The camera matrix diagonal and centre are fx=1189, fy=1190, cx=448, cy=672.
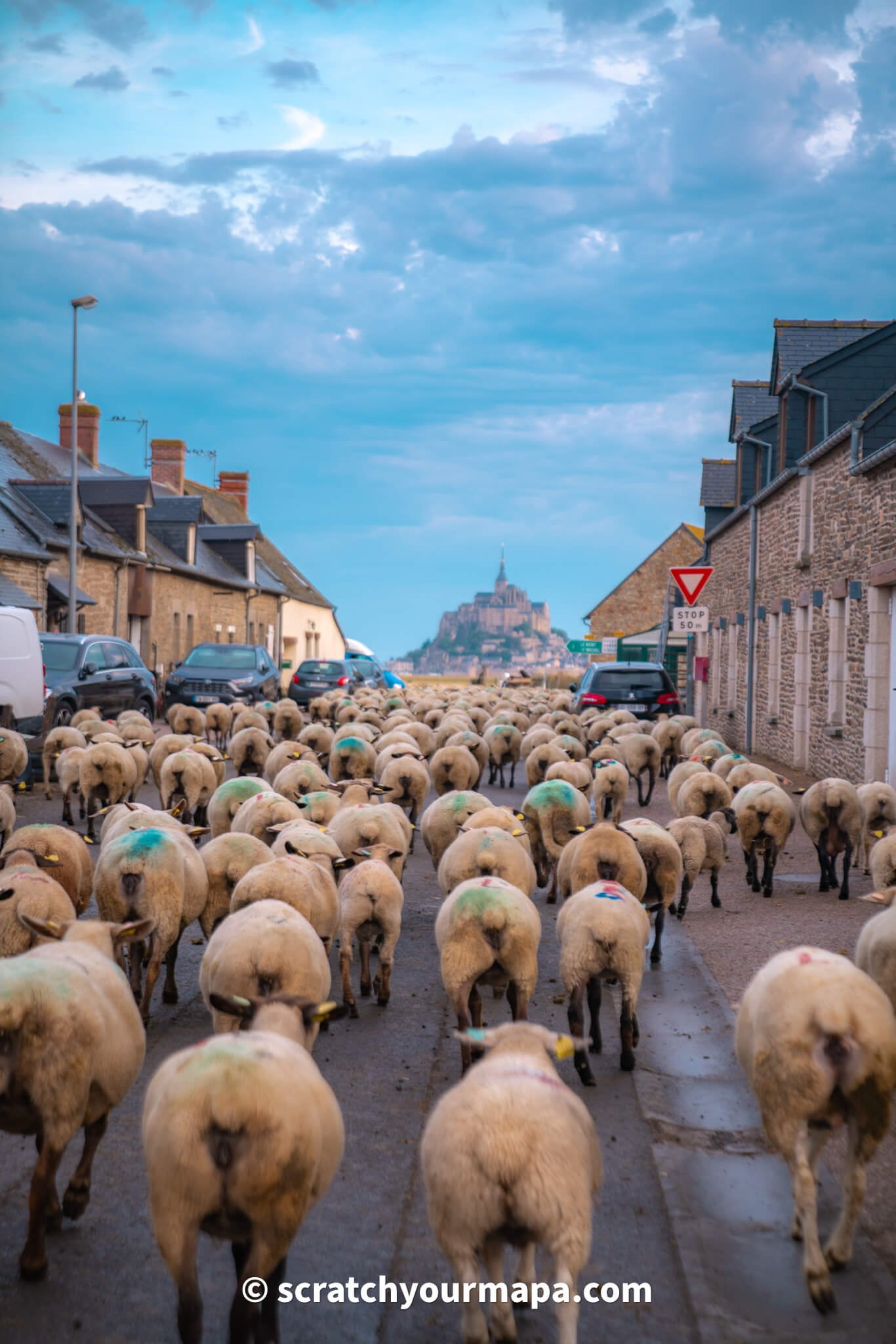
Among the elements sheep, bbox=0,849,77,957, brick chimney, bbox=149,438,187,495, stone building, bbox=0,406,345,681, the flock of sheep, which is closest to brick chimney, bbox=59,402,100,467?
stone building, bbox=0,406,345,681

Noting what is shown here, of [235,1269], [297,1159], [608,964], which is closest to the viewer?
[297,1159]

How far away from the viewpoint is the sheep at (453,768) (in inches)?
534

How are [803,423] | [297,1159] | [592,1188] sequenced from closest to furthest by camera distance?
[297,1159] → [592,1188] → [803,423]

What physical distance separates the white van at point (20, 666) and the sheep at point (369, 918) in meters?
10.2

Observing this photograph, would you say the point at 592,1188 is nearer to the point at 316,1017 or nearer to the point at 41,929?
the point at 316,1017

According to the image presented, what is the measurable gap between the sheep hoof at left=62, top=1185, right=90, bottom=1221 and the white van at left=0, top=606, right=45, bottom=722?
12.5 m

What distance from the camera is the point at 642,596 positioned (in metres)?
60.0

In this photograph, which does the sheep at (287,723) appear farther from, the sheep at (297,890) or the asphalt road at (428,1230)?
the asphalt road at (428,1230)

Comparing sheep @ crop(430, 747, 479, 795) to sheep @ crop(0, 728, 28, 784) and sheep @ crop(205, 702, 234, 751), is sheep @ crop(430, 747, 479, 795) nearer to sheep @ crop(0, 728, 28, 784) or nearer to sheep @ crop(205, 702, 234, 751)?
sheep @ crop(0, 728, 28, 784)

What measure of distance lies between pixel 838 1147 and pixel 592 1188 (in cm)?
197

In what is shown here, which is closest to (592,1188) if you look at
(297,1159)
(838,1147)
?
(297,1159)

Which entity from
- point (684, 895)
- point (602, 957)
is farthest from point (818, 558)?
point (602, 957)

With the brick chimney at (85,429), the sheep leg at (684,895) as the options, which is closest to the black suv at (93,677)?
the sheep leg at (684,895)

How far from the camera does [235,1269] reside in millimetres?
4078
